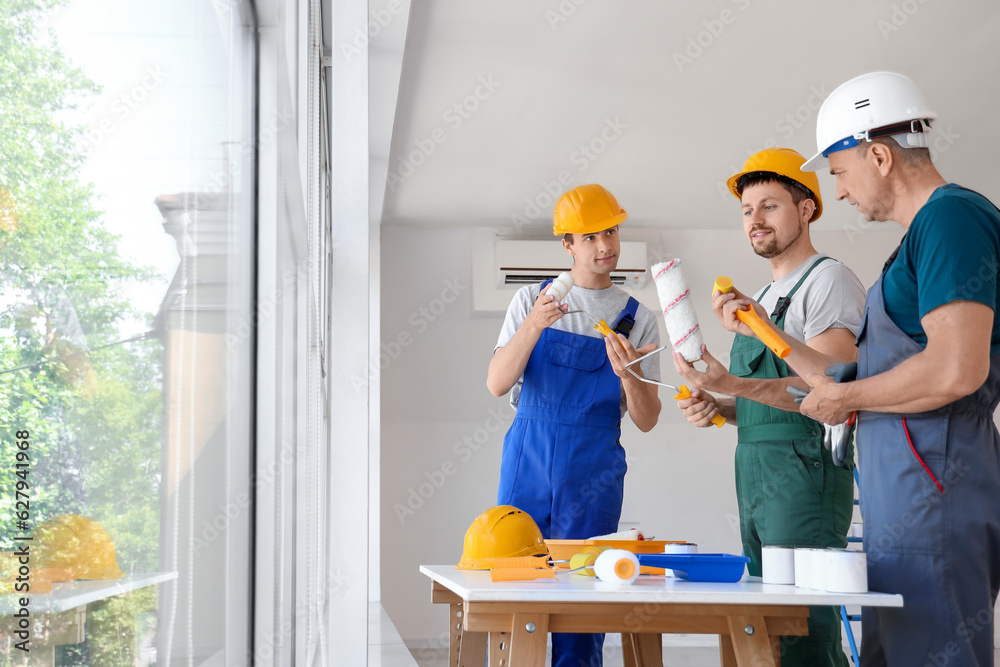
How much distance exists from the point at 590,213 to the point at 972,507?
143 cm

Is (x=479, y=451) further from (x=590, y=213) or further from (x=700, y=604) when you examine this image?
(x=700, y=604)

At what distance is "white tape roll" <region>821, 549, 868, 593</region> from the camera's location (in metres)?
1.29

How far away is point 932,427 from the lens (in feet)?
4.79

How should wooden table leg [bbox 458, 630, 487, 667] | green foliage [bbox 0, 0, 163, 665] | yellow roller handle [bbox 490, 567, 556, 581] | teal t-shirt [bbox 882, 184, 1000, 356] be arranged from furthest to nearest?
1. wooden table leg [bbox 458, 630, 487, 667]
2. yellow roller handle [bbox 490, 567, 556, 581]
3. teal t-shirt [bbox 882, 184, 1000, 356]
4. green foliage [bbox 0, 0, 163, 665]

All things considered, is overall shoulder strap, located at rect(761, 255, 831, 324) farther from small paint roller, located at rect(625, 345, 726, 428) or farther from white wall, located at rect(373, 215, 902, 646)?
white wall, located at rect(373, 215, 902, 646)

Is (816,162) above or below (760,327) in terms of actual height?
above

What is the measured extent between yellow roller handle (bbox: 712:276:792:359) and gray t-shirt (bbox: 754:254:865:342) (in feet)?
0.78

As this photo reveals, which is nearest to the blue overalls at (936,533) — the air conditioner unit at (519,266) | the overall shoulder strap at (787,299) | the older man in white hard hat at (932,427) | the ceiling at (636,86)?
the older man in white hard hat at (932,427)

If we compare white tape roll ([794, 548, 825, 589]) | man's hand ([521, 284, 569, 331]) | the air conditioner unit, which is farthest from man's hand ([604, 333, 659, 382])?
the air conditioner unit

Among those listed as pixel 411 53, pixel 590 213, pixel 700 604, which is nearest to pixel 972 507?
pixel 700 604

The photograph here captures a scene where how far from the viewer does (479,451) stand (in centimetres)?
582

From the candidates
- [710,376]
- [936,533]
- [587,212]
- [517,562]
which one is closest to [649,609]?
[517,562]

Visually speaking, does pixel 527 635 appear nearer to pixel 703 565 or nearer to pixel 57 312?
pixel 703 565

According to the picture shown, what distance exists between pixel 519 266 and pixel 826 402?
14.2 feet
